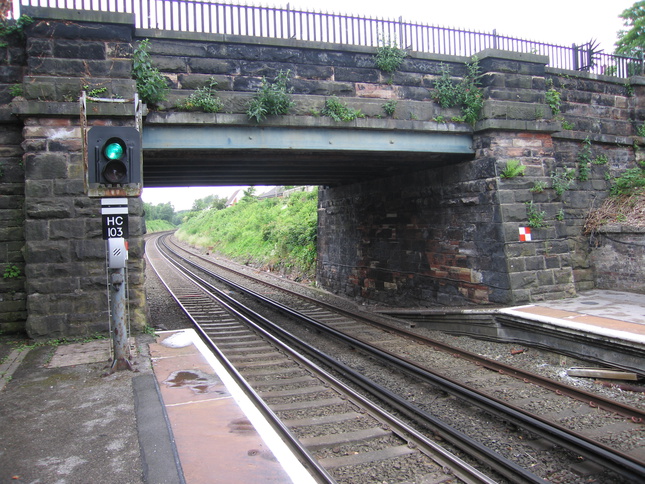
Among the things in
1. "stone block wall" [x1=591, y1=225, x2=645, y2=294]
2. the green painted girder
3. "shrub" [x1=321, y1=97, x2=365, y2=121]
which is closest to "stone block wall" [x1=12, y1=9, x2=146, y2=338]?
the green painted girder

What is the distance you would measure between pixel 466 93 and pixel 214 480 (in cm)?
924

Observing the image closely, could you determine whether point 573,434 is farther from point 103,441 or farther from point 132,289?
point 132,289

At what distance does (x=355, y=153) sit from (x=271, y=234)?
1770cm

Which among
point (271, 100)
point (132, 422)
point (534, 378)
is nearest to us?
point (132, 422)

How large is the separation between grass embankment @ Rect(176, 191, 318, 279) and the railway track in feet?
35.0

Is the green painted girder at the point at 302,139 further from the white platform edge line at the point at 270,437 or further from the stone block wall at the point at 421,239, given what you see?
the white platform edge line at the point at 270,437

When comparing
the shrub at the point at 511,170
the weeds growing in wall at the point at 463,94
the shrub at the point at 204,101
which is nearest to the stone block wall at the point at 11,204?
the shrub at the point at 204,101

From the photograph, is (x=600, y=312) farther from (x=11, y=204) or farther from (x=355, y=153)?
(x=11, y=204)

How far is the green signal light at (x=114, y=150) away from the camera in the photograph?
5.27 metres

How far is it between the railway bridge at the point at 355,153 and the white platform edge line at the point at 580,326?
3.30ft

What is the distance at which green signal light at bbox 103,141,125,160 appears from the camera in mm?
5266

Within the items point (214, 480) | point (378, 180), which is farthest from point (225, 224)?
point (214, 480)

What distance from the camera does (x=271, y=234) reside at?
27.1 meters

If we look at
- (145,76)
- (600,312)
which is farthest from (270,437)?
(600,312)
